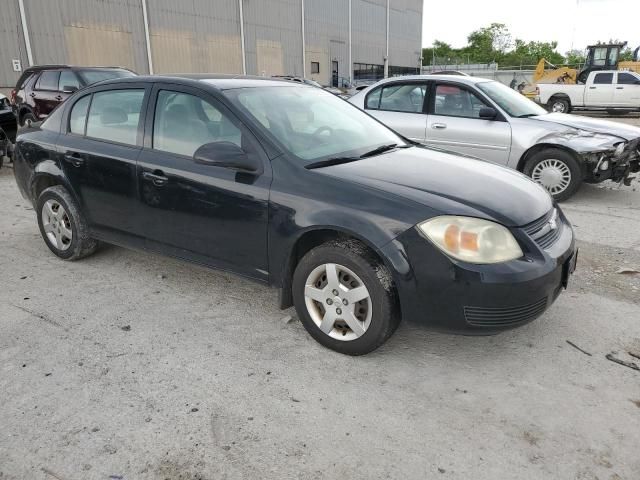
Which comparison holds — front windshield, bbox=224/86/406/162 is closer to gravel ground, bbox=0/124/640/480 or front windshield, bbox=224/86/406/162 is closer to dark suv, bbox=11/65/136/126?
gravel ground, bbox=0/124/640/480

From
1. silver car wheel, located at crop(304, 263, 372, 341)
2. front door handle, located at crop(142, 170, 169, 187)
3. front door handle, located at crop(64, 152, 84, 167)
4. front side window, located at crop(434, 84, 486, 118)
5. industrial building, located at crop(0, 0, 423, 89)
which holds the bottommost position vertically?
silver car wheel, located at crop(304, 263, 372, 341)

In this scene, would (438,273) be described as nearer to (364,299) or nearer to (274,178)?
(364,299)

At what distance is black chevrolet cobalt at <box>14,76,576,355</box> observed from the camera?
8.87 ft

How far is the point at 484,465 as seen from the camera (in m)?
2.22

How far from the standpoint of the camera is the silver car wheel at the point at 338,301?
2904 mm

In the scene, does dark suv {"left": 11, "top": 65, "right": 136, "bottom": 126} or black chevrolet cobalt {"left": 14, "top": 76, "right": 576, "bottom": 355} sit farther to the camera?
dark suv {"left": 11, "top": 65, "right": 136, "bottom": 126}

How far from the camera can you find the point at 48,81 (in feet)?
36.0

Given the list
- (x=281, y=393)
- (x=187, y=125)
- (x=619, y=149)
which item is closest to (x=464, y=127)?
(x=619, y=149)

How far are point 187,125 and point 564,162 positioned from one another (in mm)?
4952

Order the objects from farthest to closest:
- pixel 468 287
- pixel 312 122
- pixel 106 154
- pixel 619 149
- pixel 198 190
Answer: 1. pixel 619 149
2. pixel 106 154
3. pixel 312 122
4. pixel 198 190
5. pixel 468 287

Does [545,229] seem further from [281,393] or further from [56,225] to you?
[56,225]

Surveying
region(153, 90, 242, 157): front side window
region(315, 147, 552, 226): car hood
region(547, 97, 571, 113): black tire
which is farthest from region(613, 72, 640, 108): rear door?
region(153, 90, 242, 157): front side window

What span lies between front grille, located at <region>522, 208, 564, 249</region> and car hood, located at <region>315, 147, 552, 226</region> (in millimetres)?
37

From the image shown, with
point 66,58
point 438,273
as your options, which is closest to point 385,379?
point 438,273
